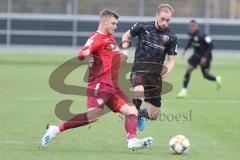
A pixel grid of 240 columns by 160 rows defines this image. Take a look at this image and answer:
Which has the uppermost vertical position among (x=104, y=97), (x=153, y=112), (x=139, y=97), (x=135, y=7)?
(x=104, y=97)

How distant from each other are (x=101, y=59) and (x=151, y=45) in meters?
1.79

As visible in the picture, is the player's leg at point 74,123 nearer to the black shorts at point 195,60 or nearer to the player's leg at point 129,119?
the player's leg at point 129,119

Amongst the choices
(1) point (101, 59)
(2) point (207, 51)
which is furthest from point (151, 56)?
(2) point (207, 51)

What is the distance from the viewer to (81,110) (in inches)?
666

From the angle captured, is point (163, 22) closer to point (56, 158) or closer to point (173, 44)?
point (173, 44)

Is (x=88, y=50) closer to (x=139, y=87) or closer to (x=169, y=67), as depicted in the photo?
(x=169, y=67)

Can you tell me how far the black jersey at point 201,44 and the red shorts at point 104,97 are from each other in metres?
12.1

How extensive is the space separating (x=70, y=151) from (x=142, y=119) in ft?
7.56

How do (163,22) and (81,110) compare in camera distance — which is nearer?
(163,22)

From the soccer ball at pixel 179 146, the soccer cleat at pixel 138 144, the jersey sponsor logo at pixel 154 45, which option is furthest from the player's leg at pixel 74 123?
the jersey sponsor logo at pixel 154 45

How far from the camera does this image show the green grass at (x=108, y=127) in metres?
10.3

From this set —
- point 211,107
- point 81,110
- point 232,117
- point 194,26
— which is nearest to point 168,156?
point 232,117

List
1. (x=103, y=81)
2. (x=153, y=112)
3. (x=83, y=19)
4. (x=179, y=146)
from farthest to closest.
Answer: (x=83, y=19) < (x=153, y=112) < (x=103, y=81) < (x=179, y=146)

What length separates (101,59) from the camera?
34.8 ft
